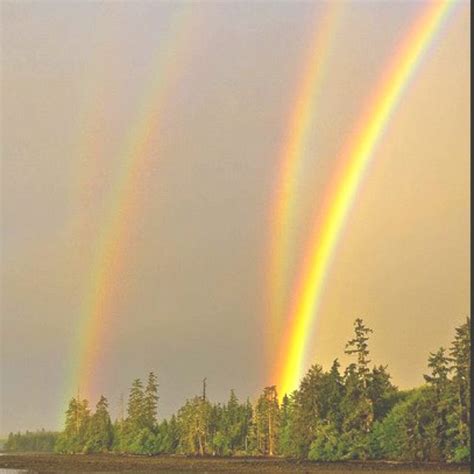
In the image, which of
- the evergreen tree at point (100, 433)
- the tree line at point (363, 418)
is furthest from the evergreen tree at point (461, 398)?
the evergreen tree at point (100, 433)

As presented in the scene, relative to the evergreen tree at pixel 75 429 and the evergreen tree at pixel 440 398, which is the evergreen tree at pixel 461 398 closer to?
the evergreen tree at pixel 440 398

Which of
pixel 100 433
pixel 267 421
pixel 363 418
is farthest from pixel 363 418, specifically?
pixel 100 433

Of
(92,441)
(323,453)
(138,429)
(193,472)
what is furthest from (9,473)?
(92,441)

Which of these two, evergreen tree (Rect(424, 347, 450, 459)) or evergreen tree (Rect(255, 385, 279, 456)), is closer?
evergreen tree (Rect(424, 347, 450, 459))

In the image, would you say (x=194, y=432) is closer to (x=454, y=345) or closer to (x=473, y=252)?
(x=454, y=345)

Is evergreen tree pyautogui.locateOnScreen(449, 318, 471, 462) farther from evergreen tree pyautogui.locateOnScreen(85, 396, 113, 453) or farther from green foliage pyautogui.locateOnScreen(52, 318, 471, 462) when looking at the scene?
evergreen tree pyautogui.locateOnScreen(85, 396, 113, 453)

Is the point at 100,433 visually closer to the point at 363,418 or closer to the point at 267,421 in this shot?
the point at 267,421

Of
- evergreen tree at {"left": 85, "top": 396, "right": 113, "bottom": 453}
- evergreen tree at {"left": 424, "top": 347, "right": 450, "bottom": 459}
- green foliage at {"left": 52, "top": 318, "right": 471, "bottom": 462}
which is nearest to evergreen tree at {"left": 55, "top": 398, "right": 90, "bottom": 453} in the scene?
evergreen tree at {"left": 85, "top": 396, "right": 113, "bottom": 453}

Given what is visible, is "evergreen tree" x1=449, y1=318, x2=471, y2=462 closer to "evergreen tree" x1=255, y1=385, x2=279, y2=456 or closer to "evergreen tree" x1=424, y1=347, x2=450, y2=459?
"evergreen tree" x1=424, y1=347, x2=450, y2=459

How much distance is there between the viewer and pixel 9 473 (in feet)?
279

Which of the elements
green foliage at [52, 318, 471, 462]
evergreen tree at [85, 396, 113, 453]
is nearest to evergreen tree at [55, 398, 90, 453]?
evergreen tree at [85, 396, 113, 453]

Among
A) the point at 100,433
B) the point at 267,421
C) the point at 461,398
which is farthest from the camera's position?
the point at 100,433

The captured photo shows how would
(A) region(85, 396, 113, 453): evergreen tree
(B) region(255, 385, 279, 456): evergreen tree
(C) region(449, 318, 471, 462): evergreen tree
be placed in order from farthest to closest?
(A) region(85, 396, 113, 453): evergreen tree → (B) region(255, 385, 279, 456): evergreen tree → (C) region(449, 318, 471, 462): evergreen tree

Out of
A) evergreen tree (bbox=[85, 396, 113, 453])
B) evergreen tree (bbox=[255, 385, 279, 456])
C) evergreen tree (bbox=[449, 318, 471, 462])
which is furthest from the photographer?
evergreen tree (bbox=[85, 396, 113, 453])
